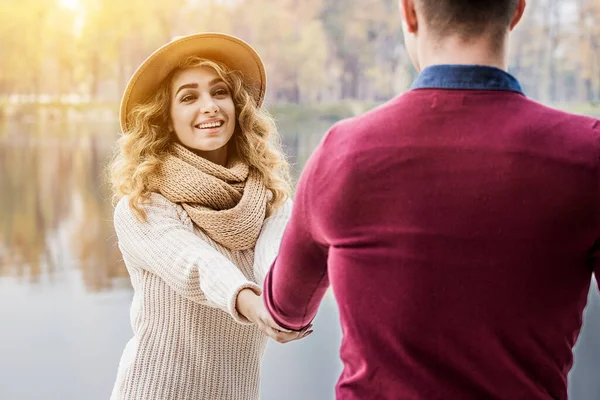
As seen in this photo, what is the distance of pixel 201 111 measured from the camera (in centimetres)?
158

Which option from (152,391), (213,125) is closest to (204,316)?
(152,391)

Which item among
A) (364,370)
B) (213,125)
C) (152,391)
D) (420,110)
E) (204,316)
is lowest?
(152,391)

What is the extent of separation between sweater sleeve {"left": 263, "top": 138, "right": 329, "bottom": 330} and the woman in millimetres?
398

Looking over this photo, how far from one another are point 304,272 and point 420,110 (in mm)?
265

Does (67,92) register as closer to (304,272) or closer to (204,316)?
(204,316)

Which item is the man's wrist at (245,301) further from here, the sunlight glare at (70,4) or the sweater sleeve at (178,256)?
the sunlight glare at (70,4)

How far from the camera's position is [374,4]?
3.56 metres

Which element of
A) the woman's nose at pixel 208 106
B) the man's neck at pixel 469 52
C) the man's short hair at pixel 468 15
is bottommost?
the woman's nose at pixel 208 106

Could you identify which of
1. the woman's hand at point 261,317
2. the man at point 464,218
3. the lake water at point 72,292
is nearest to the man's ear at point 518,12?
the man at point 464,218

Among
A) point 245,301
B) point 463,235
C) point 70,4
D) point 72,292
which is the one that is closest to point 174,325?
point 245,301

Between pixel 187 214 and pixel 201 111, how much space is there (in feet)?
0.66

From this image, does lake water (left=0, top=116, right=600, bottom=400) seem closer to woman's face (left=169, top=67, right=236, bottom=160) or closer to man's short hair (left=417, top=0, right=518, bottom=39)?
woman's face (left=169, top=67, right=236, bottom=160)

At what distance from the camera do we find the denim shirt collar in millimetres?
856

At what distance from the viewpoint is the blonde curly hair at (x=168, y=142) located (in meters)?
1.58
